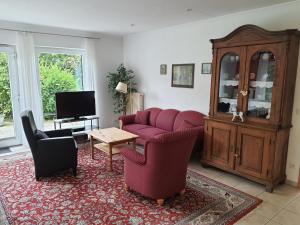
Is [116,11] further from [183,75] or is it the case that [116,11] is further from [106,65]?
[106,65]

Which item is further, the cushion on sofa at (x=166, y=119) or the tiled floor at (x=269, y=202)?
the cushion on sofa at (x=166, y=119)

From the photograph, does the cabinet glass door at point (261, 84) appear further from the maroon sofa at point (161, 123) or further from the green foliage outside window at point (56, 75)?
the green foliage outside window at point (56, 75)

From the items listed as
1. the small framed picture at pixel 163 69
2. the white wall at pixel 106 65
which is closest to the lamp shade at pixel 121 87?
Answer: the white wall at pixel 106 65

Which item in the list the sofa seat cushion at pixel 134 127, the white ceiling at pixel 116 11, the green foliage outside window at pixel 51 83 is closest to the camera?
the white ceiling at pixel 116 11

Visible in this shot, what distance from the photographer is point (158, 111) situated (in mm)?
5207

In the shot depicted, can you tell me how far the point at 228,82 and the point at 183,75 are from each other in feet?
4.44

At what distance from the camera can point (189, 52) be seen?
4609 mm

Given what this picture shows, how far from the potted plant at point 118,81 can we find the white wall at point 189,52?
0.23 m

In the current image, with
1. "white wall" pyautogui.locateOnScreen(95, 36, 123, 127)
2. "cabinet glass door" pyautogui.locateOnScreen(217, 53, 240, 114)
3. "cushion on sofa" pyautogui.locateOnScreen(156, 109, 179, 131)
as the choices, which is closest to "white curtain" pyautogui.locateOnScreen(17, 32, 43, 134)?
"white wall" pyautogui.locateOnScreen(95, 36, 123, 127)

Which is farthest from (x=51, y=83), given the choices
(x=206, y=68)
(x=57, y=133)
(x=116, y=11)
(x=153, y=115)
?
(x=206, y=68)

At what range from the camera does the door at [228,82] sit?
11.0ft

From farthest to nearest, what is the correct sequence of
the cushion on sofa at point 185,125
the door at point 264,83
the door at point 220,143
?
1. the cushion on sofa at point 185,125
2. the door at point 220,143
3. the door at point 264,83

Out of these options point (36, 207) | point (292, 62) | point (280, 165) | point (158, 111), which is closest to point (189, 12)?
point (292, 62)

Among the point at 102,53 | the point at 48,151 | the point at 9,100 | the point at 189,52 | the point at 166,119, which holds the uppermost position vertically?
the point at 102,53
